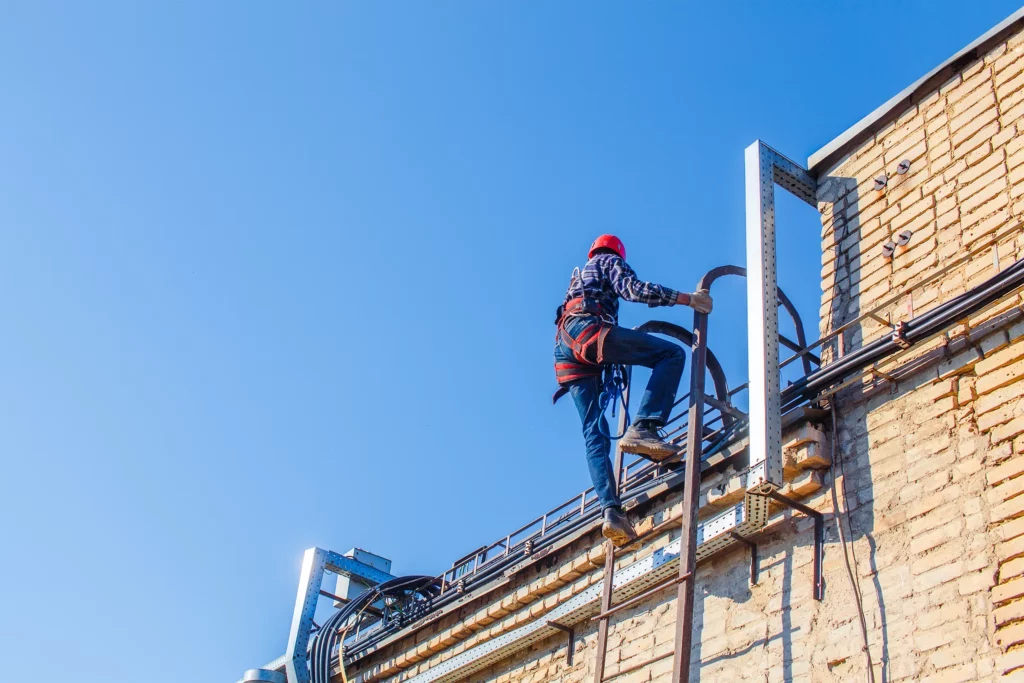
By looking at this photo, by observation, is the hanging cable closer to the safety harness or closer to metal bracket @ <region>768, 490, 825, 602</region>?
metal bracket @ <region>768, 490, 825, 602</region>

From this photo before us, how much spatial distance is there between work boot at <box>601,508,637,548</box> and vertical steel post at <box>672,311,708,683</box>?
1.69ft

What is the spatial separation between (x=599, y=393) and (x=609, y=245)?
1.08m

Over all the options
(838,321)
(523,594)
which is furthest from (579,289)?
(523,594)

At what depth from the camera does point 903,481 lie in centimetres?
624

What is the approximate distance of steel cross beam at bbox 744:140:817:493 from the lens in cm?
668

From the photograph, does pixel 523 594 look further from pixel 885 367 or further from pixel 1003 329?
pixel 1003 329

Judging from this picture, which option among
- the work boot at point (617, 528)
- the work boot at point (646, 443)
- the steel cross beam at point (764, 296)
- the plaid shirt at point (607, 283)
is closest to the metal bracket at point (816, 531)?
the steel cross beam at point (764, 296)

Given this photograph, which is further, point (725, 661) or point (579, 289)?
point (579, 289)

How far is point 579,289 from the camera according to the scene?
8.20m

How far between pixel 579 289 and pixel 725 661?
9.12 feet

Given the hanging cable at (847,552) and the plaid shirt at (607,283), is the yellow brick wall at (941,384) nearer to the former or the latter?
the hanging cable at (847,552)

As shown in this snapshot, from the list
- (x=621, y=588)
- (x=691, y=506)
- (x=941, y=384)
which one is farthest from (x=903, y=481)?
(x=621, y=588)

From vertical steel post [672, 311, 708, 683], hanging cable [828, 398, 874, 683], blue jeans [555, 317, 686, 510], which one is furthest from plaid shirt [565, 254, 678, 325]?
hanging cable [828, 398, 874, 683]

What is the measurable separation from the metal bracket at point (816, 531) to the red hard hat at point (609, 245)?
2456 mm
